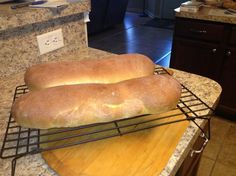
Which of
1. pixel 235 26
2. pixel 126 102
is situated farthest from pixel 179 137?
pixel 235 26

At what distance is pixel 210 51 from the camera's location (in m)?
1.69

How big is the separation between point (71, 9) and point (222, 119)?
5.18ft

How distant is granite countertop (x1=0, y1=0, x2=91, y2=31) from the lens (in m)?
0.72

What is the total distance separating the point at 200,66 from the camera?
5.90 feet

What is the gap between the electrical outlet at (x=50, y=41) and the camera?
2.83ft

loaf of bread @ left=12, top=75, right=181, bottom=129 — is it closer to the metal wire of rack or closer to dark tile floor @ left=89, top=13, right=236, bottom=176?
the metal wire of rack

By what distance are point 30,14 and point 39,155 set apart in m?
0.52

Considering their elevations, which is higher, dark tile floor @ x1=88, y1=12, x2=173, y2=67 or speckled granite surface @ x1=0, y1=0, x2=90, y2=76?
speckled granite surface @ x1=0, y1=0, x2=90, y2=76

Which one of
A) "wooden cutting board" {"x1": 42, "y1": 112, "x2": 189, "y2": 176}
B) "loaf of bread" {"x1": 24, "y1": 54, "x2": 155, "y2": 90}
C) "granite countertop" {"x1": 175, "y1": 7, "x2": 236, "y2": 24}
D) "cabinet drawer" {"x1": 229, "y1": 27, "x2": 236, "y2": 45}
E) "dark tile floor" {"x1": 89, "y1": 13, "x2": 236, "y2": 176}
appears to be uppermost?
"granite countertop" {"x1": 175, "y1": 7, "x2": 236, "y2": 24}

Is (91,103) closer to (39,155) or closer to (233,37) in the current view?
(39,155)

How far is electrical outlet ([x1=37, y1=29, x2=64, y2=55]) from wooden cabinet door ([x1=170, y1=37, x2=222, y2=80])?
1.18 meters

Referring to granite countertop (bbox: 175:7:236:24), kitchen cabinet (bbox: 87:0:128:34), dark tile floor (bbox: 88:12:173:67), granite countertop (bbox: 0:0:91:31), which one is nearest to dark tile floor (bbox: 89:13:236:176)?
dark tile floor (bbox: 88:12:173:67)

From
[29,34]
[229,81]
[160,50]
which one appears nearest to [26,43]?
[29,34]

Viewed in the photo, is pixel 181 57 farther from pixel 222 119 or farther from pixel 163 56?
pixel 163 56
